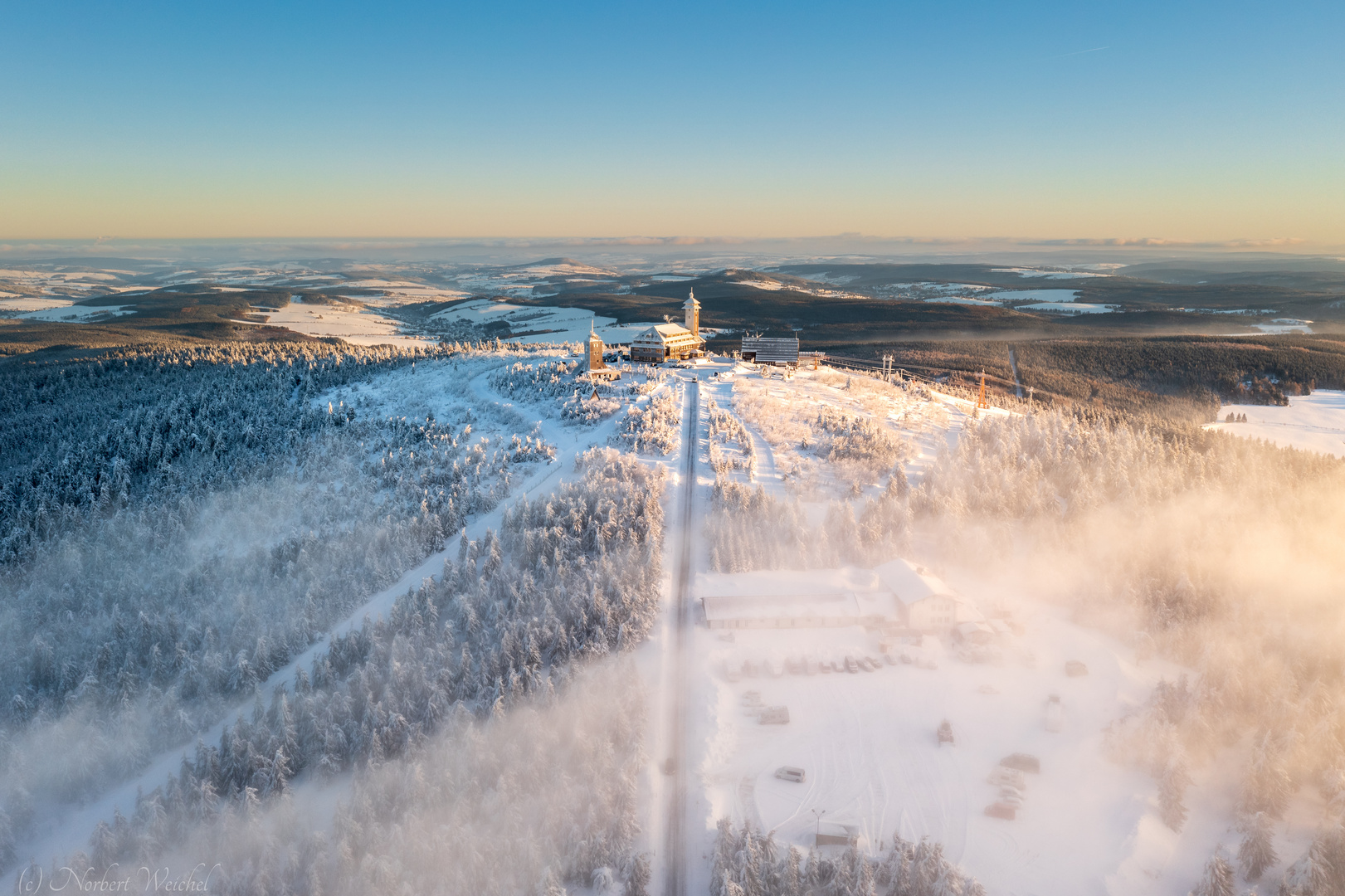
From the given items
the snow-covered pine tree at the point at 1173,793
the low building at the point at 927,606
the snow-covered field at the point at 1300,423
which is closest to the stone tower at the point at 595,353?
the low building at the point at 927,606

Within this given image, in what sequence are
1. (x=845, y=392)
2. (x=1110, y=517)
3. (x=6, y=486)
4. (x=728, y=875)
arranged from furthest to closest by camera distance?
(x=845, y=392) < (x=6, y=486) < (x=1110, y=517) < (x=728, y=875)

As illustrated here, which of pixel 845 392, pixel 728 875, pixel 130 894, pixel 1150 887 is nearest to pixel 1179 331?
pixel 845 392

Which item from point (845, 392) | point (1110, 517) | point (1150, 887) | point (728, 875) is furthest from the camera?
point (845, 392)

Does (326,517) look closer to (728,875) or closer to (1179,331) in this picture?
(728,875)

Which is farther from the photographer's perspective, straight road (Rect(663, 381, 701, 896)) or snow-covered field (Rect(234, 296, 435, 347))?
snow-covered field (Rect(234, 296, 435, 347))

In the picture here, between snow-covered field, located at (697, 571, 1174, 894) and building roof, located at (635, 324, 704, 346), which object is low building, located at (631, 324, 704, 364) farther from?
snow-covered field, located at (697, 571, 1174, 894)

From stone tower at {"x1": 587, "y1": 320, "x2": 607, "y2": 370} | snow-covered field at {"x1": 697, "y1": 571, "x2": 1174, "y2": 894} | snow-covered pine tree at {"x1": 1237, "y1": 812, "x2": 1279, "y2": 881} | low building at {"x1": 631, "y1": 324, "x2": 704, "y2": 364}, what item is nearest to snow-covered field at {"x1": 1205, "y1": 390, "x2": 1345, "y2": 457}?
snow-covered field at {"x1": 697, "y1": 571, "x2": 1174, "y2": 894}
